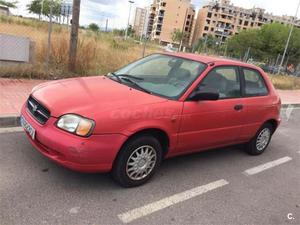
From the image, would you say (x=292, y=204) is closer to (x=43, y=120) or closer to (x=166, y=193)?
(x=166, y=193)

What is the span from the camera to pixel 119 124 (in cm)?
362

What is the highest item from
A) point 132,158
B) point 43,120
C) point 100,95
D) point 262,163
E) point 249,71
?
point 249,71

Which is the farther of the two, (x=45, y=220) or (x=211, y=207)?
(x=211, y=207)

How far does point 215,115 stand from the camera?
466 centimetres

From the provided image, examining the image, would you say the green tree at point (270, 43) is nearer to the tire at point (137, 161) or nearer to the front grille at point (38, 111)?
the tire at point (137, 161)

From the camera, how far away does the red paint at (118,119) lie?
3.53 m

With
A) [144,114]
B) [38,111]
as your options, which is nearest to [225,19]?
[144,114]

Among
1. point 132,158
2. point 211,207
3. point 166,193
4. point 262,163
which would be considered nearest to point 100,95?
point 132,158

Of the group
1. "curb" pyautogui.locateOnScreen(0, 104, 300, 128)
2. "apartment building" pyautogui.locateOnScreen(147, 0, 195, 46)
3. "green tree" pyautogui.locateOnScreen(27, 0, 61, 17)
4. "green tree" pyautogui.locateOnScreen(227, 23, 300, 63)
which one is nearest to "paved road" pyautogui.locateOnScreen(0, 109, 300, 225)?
"curb" pyautogui.locateOnScreen(0, 104, 300, 128)

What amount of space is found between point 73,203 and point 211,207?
160 cm

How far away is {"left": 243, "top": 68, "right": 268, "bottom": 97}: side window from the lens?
5.42 metres

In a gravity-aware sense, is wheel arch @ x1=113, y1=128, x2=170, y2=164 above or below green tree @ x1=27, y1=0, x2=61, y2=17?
below

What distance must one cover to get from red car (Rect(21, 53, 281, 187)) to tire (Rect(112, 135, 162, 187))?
0.01 meters

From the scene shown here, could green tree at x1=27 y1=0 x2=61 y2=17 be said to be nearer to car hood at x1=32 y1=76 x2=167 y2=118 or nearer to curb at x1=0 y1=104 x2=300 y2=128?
curb at x1=0 y1=104 x2=300 y2=128
